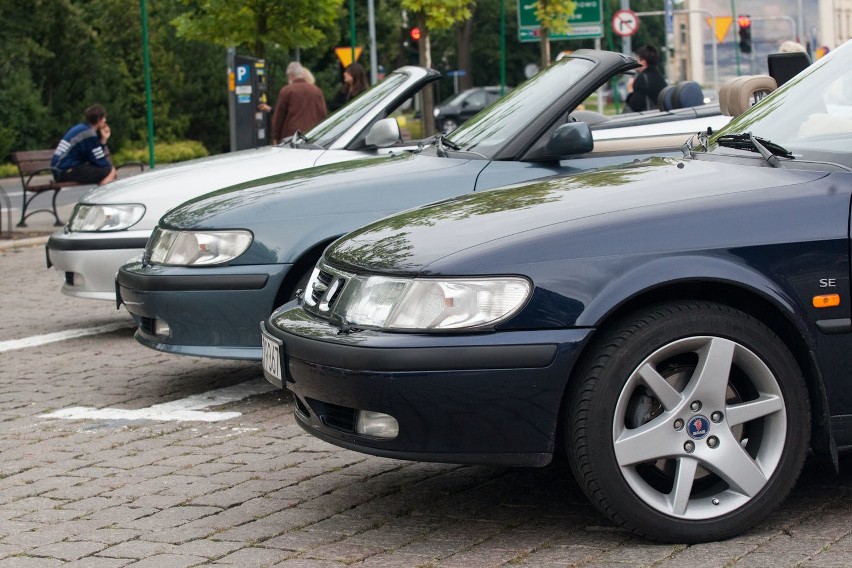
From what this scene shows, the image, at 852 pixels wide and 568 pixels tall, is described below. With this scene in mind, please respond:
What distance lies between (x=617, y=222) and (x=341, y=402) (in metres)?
0.97

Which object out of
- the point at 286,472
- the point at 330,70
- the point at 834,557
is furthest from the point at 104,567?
the point at 330,70

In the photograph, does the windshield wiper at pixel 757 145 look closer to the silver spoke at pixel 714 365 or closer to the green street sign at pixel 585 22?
the silver spoke at pixel 714 365

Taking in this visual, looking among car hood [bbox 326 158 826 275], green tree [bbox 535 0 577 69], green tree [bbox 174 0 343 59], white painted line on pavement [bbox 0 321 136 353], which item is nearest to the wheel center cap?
car hood [bbox 326 158 826 275]

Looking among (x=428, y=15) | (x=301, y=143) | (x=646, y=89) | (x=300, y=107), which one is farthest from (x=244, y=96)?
(x=301, y=143)

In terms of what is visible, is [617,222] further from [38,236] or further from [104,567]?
[38,236]

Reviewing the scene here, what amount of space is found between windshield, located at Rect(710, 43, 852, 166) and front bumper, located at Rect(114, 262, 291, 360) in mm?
2245

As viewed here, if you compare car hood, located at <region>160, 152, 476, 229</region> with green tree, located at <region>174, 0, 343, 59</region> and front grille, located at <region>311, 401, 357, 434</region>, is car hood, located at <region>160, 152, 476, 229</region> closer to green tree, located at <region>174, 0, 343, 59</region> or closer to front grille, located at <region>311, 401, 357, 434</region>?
front grille, located at <region>311, 401, 357, 434</region>

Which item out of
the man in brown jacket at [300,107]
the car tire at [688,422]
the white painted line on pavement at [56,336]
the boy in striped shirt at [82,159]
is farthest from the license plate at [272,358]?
the boy in striped shirt at [82,159]

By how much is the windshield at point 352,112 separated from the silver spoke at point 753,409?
15.4ft

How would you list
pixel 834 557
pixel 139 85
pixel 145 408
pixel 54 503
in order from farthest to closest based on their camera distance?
pixel 139 85, pixel 145 408, pixel 54 503, pixel 834 557

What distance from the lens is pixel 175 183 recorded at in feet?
27.6

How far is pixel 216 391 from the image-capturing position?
727 centimetres

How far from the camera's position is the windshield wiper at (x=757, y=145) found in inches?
184

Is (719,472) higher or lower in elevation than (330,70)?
lower
